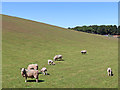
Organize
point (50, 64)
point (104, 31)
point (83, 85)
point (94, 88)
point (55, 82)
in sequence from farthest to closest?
point (104, 31), point (50, 64), point (55, 82), point (83, 85), point (94, 88)

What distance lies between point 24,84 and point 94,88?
582 cm

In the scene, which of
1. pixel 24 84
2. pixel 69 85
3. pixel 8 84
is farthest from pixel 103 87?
pixel 8 84

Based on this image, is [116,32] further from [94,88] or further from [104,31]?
[94,88]

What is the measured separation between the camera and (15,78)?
16.5m

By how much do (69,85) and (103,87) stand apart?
276 centimetres

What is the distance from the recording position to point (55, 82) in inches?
591

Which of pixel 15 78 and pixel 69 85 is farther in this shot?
pixel 15 78

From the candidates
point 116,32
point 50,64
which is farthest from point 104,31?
point 50,64

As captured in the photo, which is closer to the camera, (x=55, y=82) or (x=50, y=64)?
(x=55, y=82)

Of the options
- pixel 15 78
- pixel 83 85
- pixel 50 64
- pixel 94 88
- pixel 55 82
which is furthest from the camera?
pixel 50 64

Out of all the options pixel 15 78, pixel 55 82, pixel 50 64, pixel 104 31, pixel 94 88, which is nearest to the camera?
pixel 94 88

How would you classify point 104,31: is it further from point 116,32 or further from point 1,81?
point 1,81

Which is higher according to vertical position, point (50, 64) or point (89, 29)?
point (89, 29)

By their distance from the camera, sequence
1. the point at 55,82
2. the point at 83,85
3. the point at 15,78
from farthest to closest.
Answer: the point at 15,78
the point at 55,82
the point at 83,85
